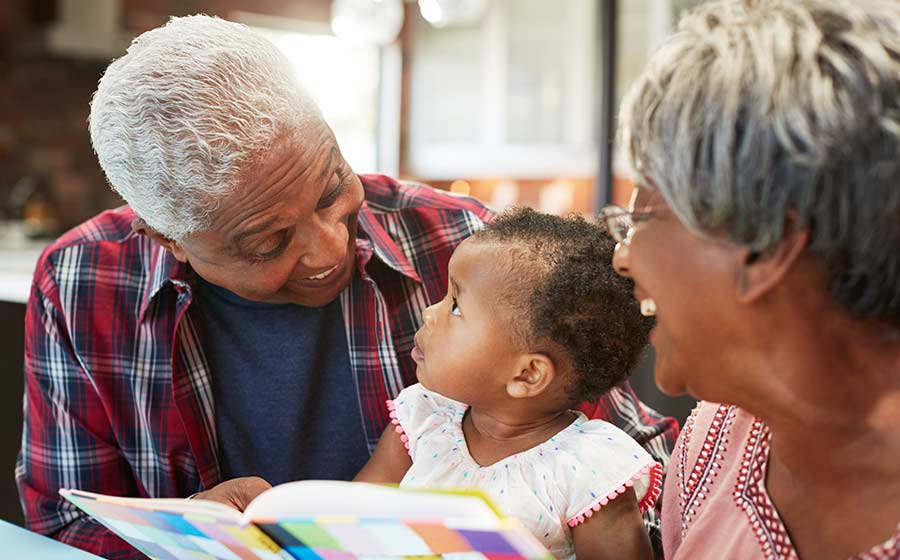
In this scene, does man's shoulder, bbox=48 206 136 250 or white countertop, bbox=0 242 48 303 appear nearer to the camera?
man's shoulder, bbox=48 206 136 250

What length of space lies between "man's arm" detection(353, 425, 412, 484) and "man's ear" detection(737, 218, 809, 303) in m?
0.74

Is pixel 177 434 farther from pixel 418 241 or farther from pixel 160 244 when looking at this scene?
pixel 418 241

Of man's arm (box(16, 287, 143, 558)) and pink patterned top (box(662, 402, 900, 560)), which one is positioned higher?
pink patterned top (box(662, 402, 900, 560))

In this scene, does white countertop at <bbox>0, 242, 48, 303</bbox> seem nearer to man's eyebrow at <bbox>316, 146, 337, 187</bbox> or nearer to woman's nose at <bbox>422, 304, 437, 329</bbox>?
man's eyebrow at <bbox>316, 146, 337, 187</bbox>

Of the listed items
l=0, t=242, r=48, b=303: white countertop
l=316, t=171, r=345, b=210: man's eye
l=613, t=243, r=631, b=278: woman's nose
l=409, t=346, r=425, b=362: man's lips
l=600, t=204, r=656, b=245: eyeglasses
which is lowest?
l=0, t=242, r=48, b=303: white countertop

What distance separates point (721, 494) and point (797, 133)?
1.66ft

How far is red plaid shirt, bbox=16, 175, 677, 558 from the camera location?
1630 millimetres

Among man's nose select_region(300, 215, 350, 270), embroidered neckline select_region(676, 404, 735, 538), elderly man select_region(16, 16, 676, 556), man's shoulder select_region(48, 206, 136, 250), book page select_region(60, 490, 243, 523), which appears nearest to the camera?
book page select_region(60, 490, 243, 523)

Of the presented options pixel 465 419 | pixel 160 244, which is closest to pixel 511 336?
→ pixel 465 419

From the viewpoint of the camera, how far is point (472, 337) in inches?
52.1

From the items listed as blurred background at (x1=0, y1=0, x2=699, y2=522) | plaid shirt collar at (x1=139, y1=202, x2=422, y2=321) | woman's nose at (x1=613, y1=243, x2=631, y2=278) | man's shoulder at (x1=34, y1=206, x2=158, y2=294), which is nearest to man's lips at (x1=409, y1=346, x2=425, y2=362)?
plaid shirt collar at (x1=139, y1=202, x2=422, y2=321)

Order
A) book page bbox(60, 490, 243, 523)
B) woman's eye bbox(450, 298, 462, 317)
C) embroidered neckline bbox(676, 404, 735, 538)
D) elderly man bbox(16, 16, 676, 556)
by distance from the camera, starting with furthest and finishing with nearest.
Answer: elderly man bbox(16, 16, 676, 556) < woman's eye bbox(450, 298, 462, 317) < embroidered neckline bbox(676, 404, 735, 538) < book page bbox(60, 490, 243, 523)

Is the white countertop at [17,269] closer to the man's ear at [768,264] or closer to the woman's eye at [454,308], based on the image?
the woman's eye at [454,308]

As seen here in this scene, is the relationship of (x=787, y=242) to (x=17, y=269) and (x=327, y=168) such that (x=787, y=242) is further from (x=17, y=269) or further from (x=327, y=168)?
(x=17, y=269)
